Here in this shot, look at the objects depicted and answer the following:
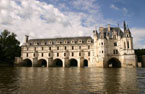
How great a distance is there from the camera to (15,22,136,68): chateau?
40688 millimetres

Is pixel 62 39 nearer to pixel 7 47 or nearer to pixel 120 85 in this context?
pixel 7 47

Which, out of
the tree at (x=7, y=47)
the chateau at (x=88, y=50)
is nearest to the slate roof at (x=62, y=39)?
the chateau at (x=88, y=50)

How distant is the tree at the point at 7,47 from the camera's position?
5125cm

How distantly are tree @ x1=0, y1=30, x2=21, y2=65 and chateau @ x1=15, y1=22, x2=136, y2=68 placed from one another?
3.76 m

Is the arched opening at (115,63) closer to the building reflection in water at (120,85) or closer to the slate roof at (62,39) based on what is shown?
the slate roof at (62,39)

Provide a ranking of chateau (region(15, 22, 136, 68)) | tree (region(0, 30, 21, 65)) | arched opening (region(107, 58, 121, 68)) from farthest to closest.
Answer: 1. tree (region(0, 30, 21, 65))
2. arched opening (region(107, 58, 121, 68))
3. chateau (region(15, 22, 136, 68))

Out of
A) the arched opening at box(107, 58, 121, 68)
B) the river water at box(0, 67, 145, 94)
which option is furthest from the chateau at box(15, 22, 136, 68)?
the river water at box(0, 67, 145, 94)

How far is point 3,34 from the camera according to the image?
5375 cm

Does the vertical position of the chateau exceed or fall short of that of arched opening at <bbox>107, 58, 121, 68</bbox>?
it exceeds it

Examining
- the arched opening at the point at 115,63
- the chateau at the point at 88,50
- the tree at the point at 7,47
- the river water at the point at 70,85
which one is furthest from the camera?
the tree at the point at 7,47

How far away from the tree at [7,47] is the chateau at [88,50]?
3762mm

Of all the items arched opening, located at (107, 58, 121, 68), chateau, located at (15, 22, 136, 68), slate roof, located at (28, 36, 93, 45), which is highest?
slate roof, located at (28, 36, 93, 45)

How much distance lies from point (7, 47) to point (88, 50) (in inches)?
Answer: 1316

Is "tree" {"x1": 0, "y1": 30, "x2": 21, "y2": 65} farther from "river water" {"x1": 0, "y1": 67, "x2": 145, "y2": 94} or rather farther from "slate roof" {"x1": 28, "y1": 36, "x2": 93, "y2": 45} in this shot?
"river water" {"x1": 0, "y1": 67, "x2": 145, "y2": 94}
